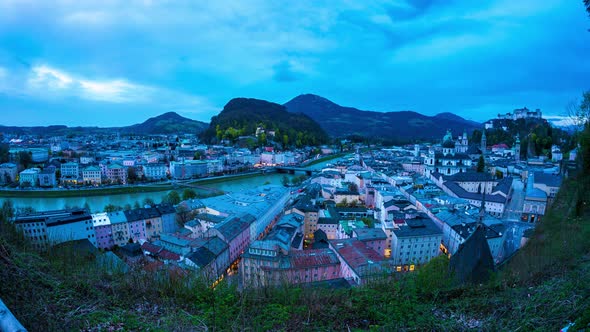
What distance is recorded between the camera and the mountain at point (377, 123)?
92.6 meters


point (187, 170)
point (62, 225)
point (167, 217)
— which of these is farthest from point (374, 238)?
point (187, 170)

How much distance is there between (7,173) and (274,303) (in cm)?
3448

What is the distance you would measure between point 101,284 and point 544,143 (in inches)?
1586

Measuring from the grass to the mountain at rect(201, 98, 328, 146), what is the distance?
4928 cm

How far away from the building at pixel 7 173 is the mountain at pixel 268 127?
3234 cm

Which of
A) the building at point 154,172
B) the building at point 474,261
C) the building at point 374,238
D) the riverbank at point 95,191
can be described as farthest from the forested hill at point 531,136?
the building at point 154,172

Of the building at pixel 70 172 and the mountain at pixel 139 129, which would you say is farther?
the mountain at pixel 139 129

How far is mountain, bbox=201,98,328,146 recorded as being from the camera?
56.1 m

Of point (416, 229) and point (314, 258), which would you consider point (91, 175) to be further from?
point (416, 229)

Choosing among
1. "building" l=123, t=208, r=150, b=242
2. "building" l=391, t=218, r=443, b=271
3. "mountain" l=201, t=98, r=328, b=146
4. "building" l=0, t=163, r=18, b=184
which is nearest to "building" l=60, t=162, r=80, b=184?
"building" l=0, t=163, r=18, b=184

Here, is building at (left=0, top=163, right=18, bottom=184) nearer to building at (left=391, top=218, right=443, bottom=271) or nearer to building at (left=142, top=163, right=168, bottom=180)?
building at (left=142, top=163, right=168, bottom=180)

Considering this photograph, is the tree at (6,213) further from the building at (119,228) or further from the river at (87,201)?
the river at (87,201)

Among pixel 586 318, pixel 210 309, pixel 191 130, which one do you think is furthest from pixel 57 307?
pixel 191 130

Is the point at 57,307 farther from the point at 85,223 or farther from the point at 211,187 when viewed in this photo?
the point at 211,187
